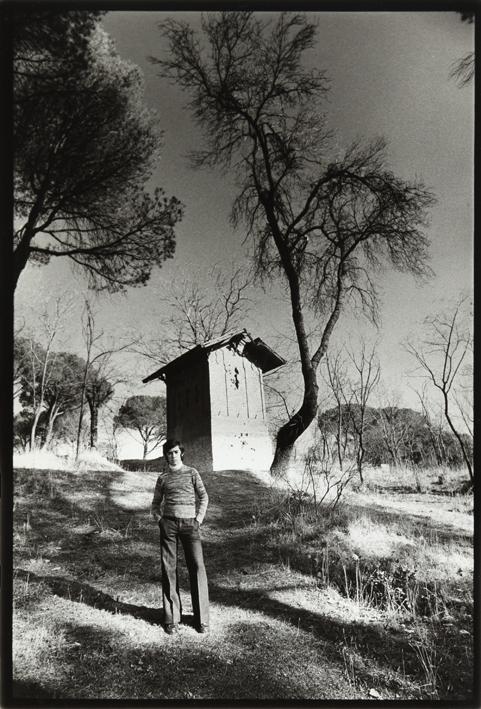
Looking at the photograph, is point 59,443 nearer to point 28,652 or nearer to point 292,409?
point 292,409

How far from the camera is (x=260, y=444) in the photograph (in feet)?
26.2

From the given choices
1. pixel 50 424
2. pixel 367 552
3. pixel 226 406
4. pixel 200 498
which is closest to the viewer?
pixel 200 498

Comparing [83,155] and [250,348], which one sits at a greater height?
[83,155]

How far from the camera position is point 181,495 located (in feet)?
14.5

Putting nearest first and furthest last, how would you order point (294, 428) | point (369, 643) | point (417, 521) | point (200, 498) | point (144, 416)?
1. point (369, 643)
2. point (200, 498)
3. point (417, 521)
4. point (294, 428)
5. point (144, 416)

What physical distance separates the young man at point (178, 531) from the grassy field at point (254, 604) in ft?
0.64

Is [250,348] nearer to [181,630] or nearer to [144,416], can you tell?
[144,416]

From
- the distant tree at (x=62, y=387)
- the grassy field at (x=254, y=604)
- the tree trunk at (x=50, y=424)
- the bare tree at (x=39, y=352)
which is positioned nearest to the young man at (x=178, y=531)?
the grassy field at (x=254, y=604)

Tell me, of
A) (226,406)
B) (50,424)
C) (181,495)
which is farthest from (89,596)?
(50,424)

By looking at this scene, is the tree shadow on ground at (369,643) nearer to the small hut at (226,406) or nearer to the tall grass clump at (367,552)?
the tall grass clump at (367,552)

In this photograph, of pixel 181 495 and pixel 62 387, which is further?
pixel 62 387

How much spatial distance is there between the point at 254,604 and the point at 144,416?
22.2ft

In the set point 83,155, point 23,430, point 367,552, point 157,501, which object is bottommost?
point 367,552

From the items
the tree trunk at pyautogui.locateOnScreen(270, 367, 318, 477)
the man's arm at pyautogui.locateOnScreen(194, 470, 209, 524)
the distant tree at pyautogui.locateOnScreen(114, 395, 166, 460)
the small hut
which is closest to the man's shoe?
the man's arm at pyautogui.locateOnScreen(194, 470, 209, 524)
